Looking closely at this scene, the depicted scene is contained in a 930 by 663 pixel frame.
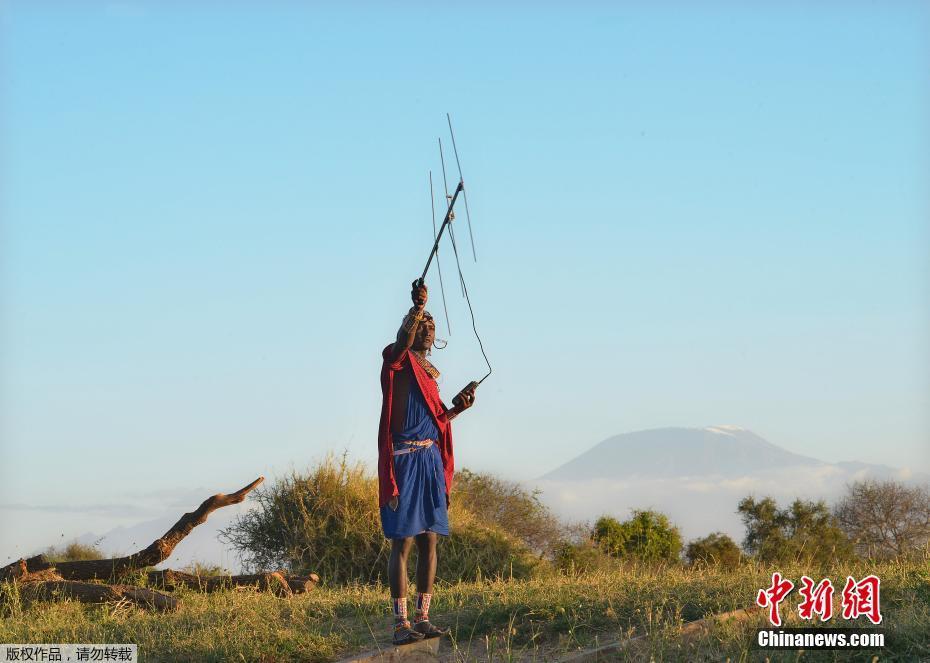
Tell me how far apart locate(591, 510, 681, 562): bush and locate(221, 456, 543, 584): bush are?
105 inches

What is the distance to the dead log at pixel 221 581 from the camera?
12031 millimetres

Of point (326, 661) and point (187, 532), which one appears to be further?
point (187, 532)

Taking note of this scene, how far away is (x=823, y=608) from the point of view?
739cm

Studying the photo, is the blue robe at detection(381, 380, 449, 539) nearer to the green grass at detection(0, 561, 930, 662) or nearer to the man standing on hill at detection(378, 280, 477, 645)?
the man standing on hill at detection(378, 280, 477, 645)

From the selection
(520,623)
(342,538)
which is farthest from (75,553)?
(520,623)

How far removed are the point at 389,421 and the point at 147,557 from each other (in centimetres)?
616

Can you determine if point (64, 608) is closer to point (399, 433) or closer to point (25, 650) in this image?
point (25, 650)

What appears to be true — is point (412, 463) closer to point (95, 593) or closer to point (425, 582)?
point (425, 582)

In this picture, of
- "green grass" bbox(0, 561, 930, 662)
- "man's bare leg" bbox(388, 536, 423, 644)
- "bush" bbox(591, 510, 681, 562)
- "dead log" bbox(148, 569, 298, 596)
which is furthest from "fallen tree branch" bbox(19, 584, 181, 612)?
"bush" bbox(591, 510, 681, 562)

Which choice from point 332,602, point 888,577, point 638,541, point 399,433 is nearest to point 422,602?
point 399,433

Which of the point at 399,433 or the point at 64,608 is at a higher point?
the point at 399,433

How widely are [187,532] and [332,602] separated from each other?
3468 millimetres

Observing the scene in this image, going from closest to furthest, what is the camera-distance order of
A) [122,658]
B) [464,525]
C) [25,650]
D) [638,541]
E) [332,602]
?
[122,658] → [25,650] → [332,602] → [464,525] → [638,541]

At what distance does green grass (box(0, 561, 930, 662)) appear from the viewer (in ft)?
22.8
